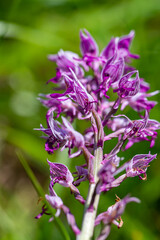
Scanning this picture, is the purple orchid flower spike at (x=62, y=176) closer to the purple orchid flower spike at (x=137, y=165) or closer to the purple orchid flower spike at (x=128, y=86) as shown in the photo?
the purple orchid flower spike at (x=137, y=165)

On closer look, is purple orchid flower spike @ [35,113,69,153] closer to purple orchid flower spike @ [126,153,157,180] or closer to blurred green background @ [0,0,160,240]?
purple orchid flower spike @ [126,153,157,180]

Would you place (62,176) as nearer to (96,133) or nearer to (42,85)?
(96,133)

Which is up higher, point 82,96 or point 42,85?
point 82,96

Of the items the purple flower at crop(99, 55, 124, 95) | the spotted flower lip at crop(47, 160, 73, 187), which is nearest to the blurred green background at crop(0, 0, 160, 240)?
the spotted flower lip at crop(47, 160, 73, 187)

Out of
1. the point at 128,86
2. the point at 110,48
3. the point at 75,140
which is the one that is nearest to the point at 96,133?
the point at 75,140

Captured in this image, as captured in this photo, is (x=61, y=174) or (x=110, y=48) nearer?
(x=61, y=174)

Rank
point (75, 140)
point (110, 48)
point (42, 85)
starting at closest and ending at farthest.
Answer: point (75, 140) < point (110, 48) < point (42, 85)

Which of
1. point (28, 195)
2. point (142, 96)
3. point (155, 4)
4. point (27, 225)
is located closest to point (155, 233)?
point (27, 225)
